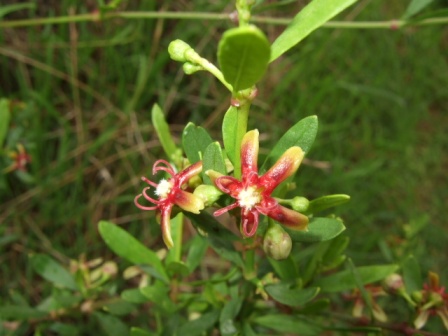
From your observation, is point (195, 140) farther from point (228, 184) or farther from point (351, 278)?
point (351, 278)

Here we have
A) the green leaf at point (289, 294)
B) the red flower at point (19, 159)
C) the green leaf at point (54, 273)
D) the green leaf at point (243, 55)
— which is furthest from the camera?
the red flower at point (19, 159)

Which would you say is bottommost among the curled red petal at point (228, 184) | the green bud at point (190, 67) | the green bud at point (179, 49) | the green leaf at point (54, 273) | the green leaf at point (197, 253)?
the curled red petal at point (228, 184)

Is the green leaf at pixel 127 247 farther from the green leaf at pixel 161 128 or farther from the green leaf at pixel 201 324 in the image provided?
the green leaf at pixel 161 128

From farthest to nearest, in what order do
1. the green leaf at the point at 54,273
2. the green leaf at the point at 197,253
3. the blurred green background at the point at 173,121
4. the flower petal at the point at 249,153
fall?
the blurred green background at the point at 173,121 → the green leaf at the point at 54,273 → the green leaf at the point at 197,253 → the flower petal at the point at 249,153

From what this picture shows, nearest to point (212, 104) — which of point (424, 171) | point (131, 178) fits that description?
point (131, 178)

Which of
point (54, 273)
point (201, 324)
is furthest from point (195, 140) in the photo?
point (54, 273)

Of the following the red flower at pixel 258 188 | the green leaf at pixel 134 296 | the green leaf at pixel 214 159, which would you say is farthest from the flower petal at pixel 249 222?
the green leaf at pixel 134 296

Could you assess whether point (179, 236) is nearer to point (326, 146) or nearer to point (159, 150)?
point (159, 150)
